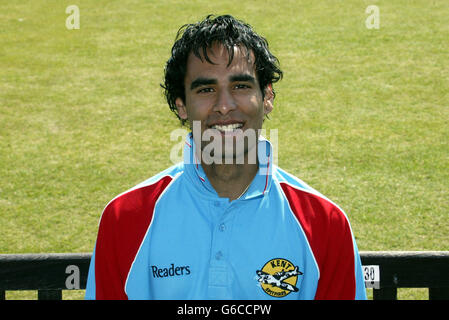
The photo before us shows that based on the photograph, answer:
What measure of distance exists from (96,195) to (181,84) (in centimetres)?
459

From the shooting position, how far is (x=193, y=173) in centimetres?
283

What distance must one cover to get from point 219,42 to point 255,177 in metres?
0.67

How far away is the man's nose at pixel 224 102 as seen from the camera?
2.69 meters

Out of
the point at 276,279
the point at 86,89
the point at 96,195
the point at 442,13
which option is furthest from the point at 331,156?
the point at 442,13

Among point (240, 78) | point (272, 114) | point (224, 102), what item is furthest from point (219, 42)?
point (272, 114)

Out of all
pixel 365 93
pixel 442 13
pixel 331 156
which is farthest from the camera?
pixel 442 13

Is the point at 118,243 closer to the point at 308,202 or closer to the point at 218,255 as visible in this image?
the point at 218,255

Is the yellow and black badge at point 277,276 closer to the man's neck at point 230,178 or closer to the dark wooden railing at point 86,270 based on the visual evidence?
the man's neck at point 230,178

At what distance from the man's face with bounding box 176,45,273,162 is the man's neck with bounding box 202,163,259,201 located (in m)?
0.11

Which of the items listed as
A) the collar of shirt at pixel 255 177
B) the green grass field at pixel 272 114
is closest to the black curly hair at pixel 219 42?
the collar of shirt at pixel 255 177

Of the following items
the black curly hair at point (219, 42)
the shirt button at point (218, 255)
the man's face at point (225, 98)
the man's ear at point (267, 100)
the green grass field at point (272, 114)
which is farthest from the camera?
the green grass field at point (272, 114)

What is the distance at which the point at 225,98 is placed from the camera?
271 centimetres

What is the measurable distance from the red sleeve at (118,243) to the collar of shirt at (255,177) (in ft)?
0.85

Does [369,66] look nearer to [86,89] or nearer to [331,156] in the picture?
[331,156]
